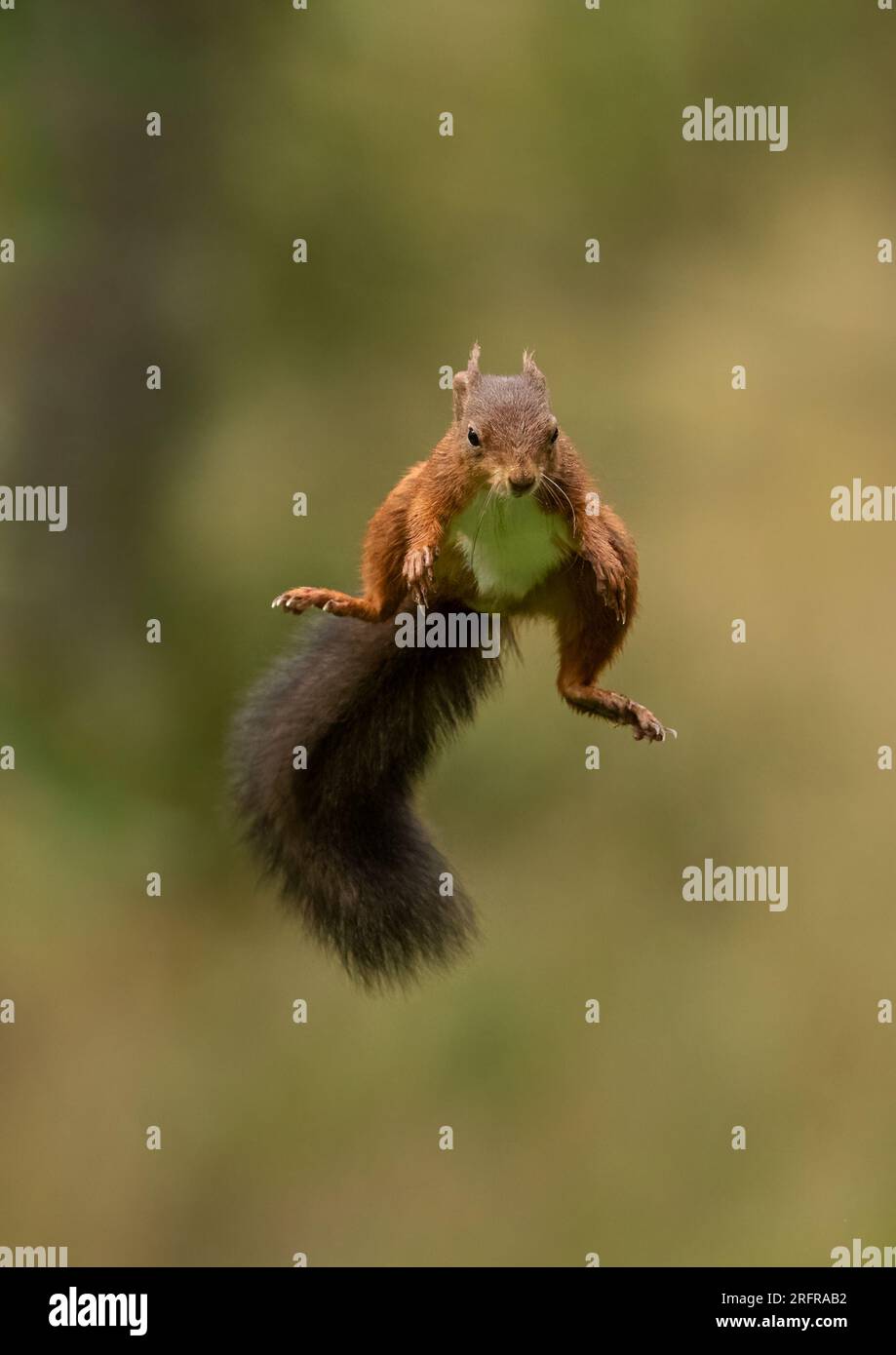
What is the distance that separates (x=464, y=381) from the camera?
6.82 feet

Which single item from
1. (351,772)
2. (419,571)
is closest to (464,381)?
(419,571)

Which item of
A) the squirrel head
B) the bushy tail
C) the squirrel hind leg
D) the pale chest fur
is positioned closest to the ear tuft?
the squirrel head

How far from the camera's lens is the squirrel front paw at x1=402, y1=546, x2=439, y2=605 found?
6.67 feet

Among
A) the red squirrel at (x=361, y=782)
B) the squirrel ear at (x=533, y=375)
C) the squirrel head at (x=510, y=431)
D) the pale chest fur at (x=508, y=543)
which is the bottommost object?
the red squirrel at (x=361, y=782)

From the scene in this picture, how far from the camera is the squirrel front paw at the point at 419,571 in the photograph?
2.03m

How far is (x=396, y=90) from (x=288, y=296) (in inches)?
32.5

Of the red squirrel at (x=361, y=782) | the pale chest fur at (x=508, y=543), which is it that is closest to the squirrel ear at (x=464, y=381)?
the pale chest fur at (x=508, y=543)

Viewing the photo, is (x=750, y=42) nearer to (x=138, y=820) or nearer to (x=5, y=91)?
(x=5, y=91)

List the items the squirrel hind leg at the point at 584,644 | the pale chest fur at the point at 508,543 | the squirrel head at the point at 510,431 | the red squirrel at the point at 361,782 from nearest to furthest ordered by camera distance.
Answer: the squirrel head at the point at 510,431
the pale chest fur at the point at 508,543
the squirrel hind leg at the point at 584,644
the red squirrel at the point at 361,782

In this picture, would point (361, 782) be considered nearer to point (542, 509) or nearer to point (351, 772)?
point (351, 772)

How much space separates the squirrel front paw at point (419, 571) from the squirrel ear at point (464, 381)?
6.4 inches

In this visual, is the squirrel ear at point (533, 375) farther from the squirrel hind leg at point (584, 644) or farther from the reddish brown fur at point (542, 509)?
the squirrel hind leg at point (584, 644)

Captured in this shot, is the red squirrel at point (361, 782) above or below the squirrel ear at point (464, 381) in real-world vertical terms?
below

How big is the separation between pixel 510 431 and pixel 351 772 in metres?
0.98
